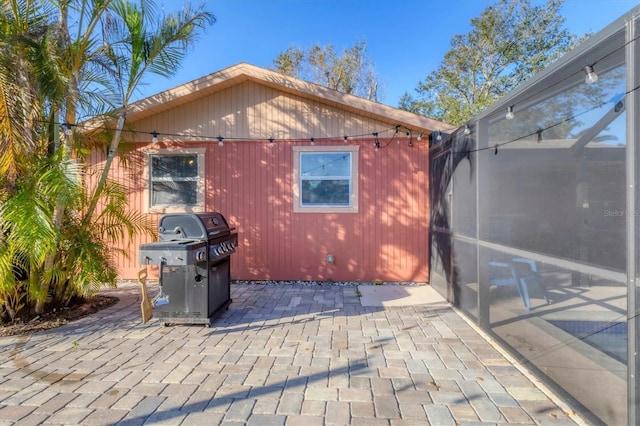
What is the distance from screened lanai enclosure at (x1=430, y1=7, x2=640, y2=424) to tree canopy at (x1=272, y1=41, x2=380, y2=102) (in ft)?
43.9

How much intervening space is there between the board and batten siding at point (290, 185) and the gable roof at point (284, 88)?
317 mm

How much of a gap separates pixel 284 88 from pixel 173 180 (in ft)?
9.16

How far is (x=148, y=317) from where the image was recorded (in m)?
3.82

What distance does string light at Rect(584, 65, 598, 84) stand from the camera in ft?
6.69

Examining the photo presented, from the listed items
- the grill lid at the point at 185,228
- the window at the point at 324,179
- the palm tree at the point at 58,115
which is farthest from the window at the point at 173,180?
the grill lid at the point at 185,228

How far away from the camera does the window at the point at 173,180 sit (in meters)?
6.23

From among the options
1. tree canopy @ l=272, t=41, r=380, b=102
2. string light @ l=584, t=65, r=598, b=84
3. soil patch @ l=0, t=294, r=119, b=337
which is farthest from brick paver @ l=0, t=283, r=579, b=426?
tree canopy @ l=272, t=41, r=380, b=102

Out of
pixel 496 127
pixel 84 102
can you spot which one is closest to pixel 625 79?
pixel 496 127

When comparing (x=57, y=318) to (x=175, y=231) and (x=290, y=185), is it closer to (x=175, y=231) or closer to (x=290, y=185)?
(x=175, y=231)

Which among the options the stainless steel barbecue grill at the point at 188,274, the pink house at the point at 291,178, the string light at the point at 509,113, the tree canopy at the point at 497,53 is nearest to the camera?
the string light at the point at 509,113

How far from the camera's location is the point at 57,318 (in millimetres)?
4066

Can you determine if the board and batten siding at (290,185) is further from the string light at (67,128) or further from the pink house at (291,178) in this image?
the string light at (67,128)

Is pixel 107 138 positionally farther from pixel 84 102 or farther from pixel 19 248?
pixel 19 248

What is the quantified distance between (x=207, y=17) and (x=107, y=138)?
2.37 metres
